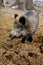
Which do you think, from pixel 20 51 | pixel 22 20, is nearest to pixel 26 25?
pixel 22 20

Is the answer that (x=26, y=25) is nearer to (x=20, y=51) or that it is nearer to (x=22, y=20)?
(x=22, y=20)

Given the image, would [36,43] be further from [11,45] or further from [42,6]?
[42,6]

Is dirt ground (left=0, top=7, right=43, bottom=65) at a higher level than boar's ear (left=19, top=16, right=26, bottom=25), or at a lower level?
lower

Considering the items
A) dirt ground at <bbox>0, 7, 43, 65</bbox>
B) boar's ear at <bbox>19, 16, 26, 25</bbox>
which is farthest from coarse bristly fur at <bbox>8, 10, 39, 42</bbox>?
dirt ground at <bbox>0, 7, 43, 65</bbox>

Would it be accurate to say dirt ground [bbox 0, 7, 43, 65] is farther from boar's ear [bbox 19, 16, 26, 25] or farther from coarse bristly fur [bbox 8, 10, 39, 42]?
boar's ear [bbox 19, 16, 26, 25]

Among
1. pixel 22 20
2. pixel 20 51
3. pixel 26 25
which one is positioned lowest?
pixel 20 51

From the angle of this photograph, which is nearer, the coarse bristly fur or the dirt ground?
the dirt ground

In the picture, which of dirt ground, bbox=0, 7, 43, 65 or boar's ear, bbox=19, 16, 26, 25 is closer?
dirt ground, bbox=0, 7, 43, 65

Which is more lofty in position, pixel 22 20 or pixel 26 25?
pixel 22 20

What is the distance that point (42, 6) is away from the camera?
9711mm

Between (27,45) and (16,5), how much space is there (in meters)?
4.85

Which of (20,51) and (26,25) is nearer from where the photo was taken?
(20,51)

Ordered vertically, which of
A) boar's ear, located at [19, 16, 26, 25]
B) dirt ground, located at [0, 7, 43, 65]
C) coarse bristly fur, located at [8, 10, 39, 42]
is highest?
boar's ear, located at [19, 16, 26, 25]

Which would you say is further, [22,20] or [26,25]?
[26,25]
